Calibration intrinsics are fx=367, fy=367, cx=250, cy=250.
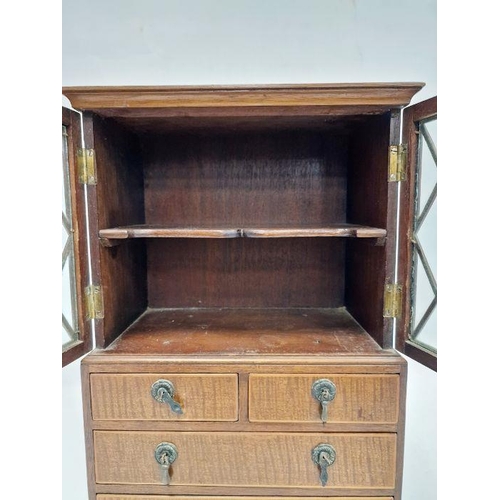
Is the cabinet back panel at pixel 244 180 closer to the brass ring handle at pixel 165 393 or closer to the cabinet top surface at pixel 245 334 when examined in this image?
the cabinet top surface at pixel 245 334

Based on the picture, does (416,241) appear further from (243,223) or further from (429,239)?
(243,223)

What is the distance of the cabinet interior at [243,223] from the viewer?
40.6 inches

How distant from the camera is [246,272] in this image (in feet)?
3.90

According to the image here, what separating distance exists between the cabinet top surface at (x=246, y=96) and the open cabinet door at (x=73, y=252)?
3.0 inches

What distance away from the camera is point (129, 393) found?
2.76ft

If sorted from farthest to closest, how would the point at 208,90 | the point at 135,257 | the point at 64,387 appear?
the point at 64,387 < the point at 135,257 < the point at 208,90

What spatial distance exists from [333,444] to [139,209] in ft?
2.75

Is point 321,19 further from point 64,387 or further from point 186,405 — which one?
point 64,387

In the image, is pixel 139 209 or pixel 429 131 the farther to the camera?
pixel 139 209

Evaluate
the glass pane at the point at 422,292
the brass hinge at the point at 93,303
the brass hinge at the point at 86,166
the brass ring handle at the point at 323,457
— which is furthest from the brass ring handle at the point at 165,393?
the glass pane at the point at 422,292

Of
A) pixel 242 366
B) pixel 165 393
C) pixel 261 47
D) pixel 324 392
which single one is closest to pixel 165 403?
pixel 165 393

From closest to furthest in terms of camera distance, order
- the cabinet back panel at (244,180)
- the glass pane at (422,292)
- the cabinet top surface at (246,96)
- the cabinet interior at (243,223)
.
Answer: the cabinet top surface at (246,96) < the glass pane at (422,292) < the cabinet interior at (243,223) < the cabinet back panel at (244,180)

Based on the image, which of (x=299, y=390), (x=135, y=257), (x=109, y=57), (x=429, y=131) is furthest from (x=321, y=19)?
(x=299, y=390)

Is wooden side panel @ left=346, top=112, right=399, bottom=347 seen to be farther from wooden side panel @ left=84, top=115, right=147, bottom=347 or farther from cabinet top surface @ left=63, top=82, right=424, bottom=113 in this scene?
wooden side panel @ left=84, top=115, right=147, bottom=347
